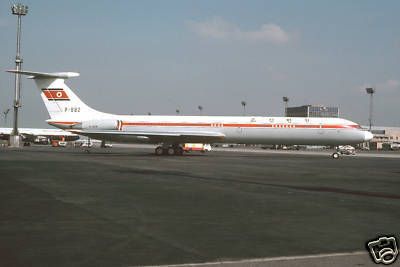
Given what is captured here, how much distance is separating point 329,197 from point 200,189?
3.82 m

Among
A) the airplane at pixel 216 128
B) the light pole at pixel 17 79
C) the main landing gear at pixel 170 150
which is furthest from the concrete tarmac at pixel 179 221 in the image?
the light pole at pixel 17 79

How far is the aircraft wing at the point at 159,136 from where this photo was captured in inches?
1547

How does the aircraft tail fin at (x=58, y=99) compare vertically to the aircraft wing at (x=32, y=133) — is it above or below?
above

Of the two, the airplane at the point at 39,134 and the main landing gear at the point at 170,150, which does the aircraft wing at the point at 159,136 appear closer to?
the main landing gear at the point at 170,150

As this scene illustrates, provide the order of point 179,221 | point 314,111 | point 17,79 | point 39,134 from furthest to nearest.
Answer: point 314,111 < point 39,134 < point 17,79 < point 179,221

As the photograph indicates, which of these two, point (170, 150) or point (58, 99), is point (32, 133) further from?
point (170, 150)

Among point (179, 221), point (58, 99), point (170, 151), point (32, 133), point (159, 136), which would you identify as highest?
point (58, 99)

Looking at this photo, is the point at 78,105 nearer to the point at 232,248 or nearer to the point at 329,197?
the point at 329,197

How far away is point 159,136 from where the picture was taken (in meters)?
39.4

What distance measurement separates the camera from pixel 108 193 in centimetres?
1284

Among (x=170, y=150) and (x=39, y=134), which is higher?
(x=39, y=134)

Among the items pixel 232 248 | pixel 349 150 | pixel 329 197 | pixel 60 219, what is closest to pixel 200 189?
A: pixel 329 197

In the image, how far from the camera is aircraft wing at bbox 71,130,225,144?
39281 millimetres

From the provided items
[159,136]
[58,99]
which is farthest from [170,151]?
[58,99]
